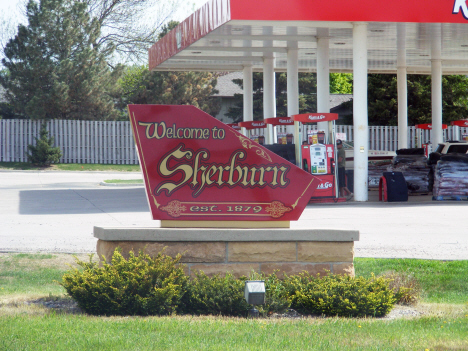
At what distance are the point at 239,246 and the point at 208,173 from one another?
904 millimetres

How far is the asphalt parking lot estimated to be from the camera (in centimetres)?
1021

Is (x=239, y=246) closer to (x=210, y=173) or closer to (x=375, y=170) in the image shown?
(x=210, y=173)

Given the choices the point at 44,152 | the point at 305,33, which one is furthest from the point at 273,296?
the point at 44,152

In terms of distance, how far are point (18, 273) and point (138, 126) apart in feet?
10.2

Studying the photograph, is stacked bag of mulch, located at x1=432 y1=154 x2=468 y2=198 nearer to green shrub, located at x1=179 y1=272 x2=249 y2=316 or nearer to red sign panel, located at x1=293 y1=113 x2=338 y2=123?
red sign panel, located at x1=293 y1=113 x2=338 y2=123

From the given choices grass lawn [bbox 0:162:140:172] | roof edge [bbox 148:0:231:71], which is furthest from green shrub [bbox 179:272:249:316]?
grass lawn [bbox 0:162:140:172]

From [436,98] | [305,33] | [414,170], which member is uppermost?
[305,33]

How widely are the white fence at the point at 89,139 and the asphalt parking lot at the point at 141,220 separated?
14932mm

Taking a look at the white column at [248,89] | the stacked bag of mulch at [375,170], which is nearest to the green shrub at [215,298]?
the stacked bag of mulch at [375,170]

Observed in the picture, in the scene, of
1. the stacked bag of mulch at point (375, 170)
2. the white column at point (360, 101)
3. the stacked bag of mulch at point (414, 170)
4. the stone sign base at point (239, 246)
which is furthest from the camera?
the stacked bag of mulch at point (375, 170)

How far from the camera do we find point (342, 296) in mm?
6020

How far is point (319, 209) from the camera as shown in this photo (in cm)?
1641

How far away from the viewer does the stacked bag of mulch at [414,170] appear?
20297mm

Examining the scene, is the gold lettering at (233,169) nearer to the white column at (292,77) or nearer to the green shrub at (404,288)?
the green shrub at (404,288)
